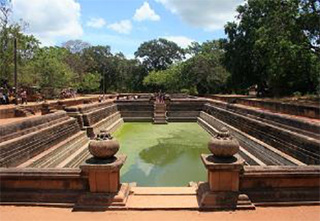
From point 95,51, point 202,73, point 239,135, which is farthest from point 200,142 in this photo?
point 95,51

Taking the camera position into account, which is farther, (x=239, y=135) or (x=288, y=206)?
(x=239, y=135)

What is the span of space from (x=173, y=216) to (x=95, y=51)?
182ft

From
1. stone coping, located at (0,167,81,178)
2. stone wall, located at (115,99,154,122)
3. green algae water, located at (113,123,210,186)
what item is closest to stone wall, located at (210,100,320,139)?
green algae water, located at (113,123,210,186)

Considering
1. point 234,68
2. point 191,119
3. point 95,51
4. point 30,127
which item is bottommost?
point 191,119

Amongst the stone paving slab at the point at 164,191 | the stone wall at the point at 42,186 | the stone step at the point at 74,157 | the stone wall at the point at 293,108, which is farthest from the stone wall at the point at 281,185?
the stone wall at the point at 293,108

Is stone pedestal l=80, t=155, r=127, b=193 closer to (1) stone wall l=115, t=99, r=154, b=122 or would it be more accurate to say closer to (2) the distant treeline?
(2) the distant treeline

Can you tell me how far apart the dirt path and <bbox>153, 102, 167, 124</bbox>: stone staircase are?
63.1 ft

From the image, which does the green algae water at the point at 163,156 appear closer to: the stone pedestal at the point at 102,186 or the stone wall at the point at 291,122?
the stone wall at the point at 291,122

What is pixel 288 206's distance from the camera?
17.3 feet

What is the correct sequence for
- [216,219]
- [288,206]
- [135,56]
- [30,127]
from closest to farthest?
[216,219], [288,206], [30,127], [135,56]

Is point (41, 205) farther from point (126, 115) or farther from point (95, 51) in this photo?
point (95, 51)

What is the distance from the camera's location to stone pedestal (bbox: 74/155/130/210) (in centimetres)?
529

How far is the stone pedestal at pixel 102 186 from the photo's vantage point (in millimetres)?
5293

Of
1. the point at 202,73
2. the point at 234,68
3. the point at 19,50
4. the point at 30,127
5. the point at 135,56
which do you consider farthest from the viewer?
the point at 135,56
